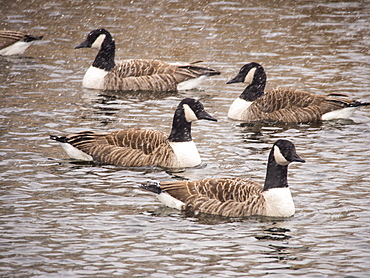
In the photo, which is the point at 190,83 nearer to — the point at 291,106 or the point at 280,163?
the point at 291,106

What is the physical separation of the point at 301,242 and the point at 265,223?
96 cm

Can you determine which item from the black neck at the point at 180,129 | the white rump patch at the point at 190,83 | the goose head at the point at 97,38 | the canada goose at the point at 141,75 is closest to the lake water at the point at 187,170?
the white rump patch at the point at 190,83

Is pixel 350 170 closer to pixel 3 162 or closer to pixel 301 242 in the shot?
pixel 301 242

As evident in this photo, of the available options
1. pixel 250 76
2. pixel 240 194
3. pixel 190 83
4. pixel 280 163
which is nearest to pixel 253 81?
pixel 250 76

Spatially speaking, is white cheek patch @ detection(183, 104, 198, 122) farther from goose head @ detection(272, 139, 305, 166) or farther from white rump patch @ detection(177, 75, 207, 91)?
white rump patch @ detection(177, 75, 207, 91)

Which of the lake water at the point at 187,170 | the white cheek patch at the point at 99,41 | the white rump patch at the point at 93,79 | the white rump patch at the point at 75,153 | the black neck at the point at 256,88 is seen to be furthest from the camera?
the white cheek patch at the point at 99,41

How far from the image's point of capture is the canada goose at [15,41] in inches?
1002

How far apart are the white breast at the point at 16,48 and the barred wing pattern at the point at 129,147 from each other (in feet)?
37.9

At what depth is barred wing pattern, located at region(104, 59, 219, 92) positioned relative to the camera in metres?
22.1

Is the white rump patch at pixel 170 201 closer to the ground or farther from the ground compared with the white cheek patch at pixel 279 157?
closer to the ground

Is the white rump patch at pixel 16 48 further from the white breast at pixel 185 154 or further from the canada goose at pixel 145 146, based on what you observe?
the white breast at pixel 185 154

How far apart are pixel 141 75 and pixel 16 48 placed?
587 centimetres

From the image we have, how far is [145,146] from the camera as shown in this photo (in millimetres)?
14812

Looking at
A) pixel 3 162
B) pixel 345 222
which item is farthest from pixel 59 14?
pixel 345 222
